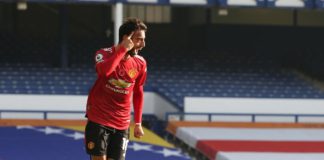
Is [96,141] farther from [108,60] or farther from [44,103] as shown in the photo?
[44,103]

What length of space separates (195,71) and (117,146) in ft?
63.1

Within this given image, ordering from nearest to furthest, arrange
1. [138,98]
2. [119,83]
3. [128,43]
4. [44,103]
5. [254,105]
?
1. [128,43]
2. [119,83]
3. [138,98]
4. [44,103]
5. [254,105]

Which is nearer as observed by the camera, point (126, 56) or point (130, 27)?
point (130, 27)

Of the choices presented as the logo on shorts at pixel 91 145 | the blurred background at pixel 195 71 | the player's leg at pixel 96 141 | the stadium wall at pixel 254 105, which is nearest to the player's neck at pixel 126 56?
the player's leg at pixel 96 141

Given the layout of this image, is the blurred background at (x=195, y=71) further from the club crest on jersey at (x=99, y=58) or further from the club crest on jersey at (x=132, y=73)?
the club crest on jersey at (x=99, y=58)

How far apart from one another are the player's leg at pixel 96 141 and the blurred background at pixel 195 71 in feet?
21.9

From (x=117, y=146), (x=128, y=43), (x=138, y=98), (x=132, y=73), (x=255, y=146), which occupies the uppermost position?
(x=128, y=43)

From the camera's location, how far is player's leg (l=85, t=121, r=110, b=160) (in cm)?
650

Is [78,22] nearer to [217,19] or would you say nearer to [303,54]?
[217,19]

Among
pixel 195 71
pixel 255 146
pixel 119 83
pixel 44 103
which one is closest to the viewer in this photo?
pixel 119 83

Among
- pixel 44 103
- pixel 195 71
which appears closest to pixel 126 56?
pixel 44 103

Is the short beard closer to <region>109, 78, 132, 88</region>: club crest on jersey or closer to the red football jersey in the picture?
the red football jersey

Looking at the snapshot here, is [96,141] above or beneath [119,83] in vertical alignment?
beneath

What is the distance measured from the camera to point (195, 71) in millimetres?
25766
